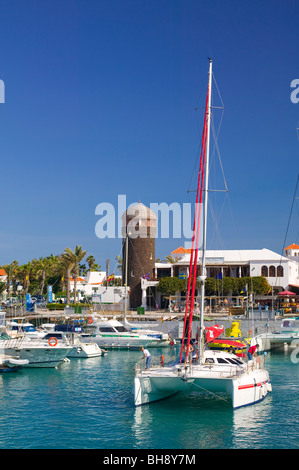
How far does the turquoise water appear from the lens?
18906 mm

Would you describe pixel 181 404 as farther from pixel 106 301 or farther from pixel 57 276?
pixel 57 276

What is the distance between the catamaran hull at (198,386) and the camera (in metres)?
22.6

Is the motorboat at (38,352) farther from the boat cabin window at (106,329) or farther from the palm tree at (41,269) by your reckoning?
the palm tree at (41,269)

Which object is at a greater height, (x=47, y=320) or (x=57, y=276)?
(x=57, y=276)

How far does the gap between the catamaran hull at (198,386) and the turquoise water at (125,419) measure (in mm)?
447

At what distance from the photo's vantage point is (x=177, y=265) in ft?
272

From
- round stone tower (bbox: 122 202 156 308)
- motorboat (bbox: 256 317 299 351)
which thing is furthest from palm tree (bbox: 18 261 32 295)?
motorboat (bbox: 256 317 299 351)

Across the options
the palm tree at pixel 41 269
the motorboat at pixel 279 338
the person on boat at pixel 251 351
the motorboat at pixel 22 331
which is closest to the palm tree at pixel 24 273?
the palm tree at pixel 41 269

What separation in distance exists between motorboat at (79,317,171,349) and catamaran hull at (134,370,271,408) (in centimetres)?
2329

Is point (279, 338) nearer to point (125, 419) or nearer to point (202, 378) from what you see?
point (202, 378)

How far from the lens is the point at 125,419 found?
21875 millimetres

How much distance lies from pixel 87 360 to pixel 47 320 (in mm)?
30060

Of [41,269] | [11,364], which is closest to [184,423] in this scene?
[11,364]
